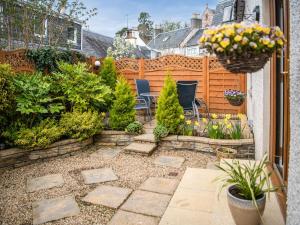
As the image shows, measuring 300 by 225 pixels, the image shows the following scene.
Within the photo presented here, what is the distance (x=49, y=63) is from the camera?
740cm

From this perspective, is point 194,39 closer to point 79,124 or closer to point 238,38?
point 79,124

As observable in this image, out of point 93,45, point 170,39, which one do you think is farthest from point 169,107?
point 170,39

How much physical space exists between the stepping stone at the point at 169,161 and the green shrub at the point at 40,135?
1.76m

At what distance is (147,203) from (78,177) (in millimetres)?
1312

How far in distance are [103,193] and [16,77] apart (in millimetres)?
2888

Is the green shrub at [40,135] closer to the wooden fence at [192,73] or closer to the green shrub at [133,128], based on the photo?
the green shrub at [133,128]

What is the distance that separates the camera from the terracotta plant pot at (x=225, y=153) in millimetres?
4207

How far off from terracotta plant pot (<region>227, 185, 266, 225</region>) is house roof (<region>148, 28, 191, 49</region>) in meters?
23.7

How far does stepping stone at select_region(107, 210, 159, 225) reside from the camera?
8.25 ft

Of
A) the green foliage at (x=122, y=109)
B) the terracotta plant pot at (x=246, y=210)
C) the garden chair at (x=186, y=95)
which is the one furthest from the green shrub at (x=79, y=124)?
the terracotta plant pot at (x=246, y=210)

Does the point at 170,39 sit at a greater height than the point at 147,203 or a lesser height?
greater

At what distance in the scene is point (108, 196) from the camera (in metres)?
3.11

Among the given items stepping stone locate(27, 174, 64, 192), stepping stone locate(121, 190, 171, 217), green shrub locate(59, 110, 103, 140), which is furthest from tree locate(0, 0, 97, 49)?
stepping stone locate(121, 190, 171, 217)

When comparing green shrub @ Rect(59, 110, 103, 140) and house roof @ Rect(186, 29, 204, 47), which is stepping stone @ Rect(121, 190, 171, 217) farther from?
house roof @ Rect(186, 29, 204, 47)
